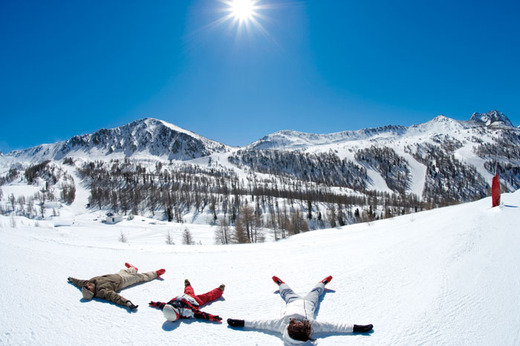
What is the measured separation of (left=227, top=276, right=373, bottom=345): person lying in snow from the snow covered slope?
0.13m

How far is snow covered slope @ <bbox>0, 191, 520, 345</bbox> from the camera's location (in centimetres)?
371

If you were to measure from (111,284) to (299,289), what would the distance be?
4403 mm

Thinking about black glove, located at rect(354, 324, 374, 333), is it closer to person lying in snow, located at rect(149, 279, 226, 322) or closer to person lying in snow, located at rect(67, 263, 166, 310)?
person lying in snow, located at rect(149, 279, 226, 322)

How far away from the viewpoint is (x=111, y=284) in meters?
5.23

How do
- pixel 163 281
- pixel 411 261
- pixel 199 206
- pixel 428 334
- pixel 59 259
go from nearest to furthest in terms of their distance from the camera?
pixel 428 334 < pixel 163 281 < pixel 411 261 < pixel 59 259 < pixel 199 206

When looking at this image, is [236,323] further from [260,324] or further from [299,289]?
[299,289]

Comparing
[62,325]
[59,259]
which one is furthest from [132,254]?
[62,325]

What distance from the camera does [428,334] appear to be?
3.62m

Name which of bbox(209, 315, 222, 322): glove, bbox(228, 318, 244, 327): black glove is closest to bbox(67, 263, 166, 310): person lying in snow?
bbox(209, 315, 222, 322): glove

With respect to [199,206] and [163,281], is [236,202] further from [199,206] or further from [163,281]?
[163,281]

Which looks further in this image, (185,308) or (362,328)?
(185,308)

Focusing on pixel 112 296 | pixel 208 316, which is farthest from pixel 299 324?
pixel 112 296

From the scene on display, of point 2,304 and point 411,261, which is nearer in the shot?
point 2,304

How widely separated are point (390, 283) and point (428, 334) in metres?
1.85
